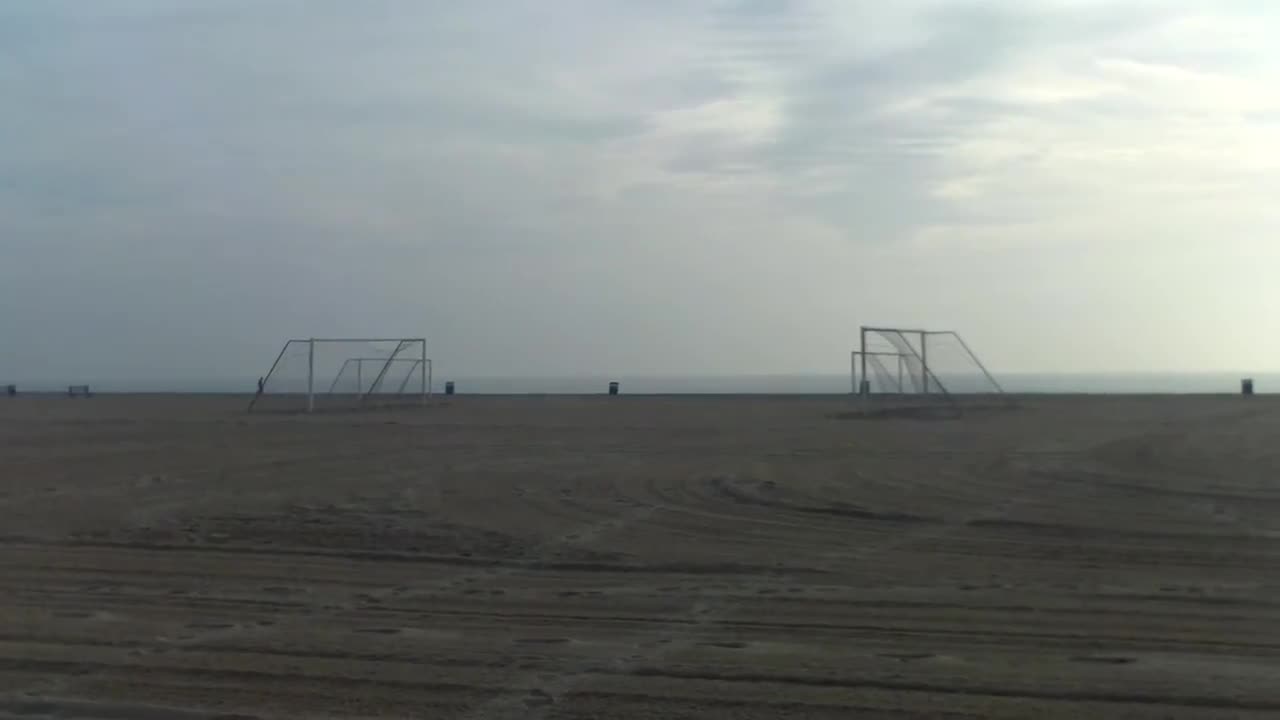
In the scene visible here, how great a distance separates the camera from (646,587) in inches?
337

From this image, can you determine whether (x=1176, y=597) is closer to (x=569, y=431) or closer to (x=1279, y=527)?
(x=1279, y=527)

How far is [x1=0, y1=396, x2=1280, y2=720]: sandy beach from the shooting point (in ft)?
18.7

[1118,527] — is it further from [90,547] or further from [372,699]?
[90,547]

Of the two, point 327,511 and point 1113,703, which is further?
point 327,511

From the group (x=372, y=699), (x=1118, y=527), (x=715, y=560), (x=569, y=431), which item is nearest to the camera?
(x=372, y=699)

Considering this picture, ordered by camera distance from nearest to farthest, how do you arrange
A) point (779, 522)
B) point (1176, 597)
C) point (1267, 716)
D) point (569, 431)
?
point (1267, 716)
point (1176, 597)
point (779, 522)
point (569, 431)

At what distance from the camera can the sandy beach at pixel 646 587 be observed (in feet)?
18.7

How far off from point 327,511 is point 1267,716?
9.65 m

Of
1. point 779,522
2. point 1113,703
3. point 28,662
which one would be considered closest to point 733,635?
point 1113,703

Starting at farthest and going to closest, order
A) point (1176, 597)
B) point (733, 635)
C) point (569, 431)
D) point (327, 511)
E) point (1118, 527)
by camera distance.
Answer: point (569, 431)
point (327, 511)
point (1118, 527)
point (1176, 597)
point (733, 635)

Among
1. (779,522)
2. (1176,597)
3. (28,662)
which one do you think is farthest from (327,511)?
(1176,597)

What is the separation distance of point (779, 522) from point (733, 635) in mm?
4949

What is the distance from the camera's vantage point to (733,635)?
693cm

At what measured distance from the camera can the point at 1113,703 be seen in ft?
17.9
